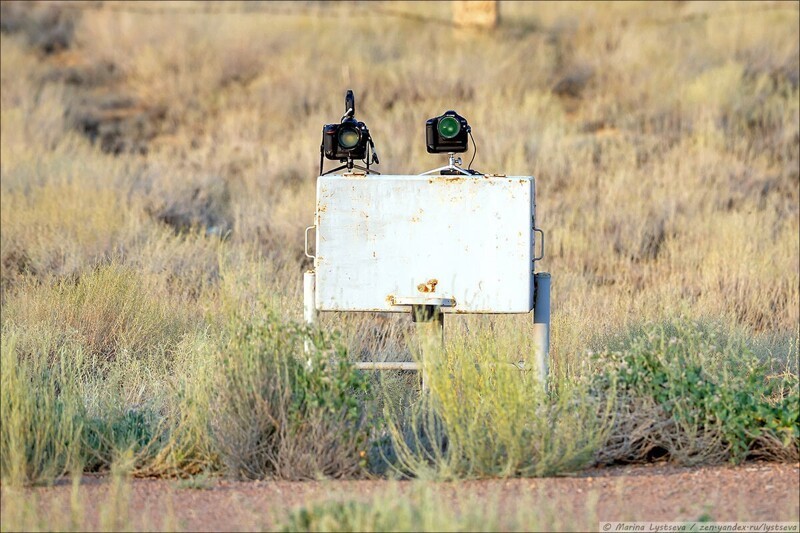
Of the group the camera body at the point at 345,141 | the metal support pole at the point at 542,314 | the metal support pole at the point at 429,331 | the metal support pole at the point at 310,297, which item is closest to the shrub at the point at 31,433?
the metal support pole at the point at 310,297

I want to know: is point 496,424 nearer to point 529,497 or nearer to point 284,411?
point 529,497

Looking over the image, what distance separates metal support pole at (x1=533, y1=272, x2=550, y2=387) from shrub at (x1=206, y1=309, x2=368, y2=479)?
3.54 ft

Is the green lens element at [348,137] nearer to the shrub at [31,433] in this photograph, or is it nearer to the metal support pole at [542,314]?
the metal support pole at [542,314]

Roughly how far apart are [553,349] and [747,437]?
1.90 m

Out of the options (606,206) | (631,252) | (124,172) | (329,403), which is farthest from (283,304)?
(124,172)

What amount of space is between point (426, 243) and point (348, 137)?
2.66ft

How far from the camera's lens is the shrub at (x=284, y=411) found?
5.73 metres

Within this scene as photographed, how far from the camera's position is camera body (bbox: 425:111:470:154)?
265 inches

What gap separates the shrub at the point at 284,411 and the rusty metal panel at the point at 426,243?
21.1 inches

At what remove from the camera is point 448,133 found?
6.74 m

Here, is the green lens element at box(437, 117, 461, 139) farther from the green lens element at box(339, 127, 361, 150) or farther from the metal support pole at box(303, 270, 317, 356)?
the metal support pole at box(303, 270, 317, 356)

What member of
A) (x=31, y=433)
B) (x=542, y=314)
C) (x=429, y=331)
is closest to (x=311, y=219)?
(x=542, y=314)

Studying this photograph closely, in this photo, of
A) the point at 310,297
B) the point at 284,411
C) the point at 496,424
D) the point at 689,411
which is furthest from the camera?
the point at 310,297

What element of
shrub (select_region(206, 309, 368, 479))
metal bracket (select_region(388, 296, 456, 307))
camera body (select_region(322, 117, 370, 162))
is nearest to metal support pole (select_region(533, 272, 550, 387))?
metal bracket (select_region(388, 296, 456, 307))
